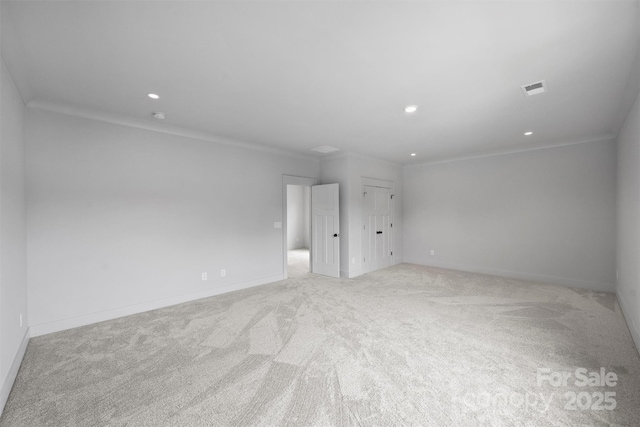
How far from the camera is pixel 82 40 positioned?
1.84 m

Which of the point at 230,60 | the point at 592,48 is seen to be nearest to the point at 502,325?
the point at 592,48

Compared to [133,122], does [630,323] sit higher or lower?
lower

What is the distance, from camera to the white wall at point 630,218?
2.65 m

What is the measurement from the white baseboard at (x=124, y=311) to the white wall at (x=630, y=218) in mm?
Answer: 4878

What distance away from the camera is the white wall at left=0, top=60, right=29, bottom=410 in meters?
1.98

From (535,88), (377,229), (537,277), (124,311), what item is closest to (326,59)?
(535,88)

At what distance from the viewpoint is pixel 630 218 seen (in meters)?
3.05

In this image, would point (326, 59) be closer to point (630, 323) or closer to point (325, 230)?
point (325, 230)

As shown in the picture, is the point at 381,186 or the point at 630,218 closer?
the point at 630,218

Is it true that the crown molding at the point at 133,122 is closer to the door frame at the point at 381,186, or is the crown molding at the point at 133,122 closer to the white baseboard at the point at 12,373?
the door frame at the point at 381,186

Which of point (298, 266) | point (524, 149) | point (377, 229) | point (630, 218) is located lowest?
point (298, 266)

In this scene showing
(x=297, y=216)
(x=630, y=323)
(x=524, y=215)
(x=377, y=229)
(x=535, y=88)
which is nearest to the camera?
(x=535, y=88)

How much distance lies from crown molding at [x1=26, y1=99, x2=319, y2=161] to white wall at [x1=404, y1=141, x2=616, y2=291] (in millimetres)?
4139

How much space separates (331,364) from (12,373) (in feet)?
8.22
